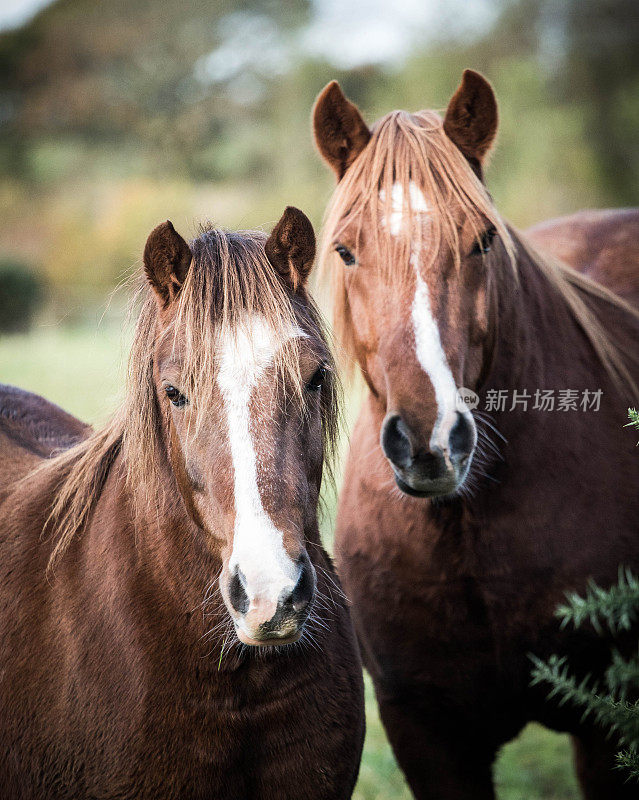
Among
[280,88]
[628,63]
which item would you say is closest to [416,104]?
[280,88]

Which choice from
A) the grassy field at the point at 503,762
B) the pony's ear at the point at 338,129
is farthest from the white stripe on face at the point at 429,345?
the grassy field at the point at 503,762

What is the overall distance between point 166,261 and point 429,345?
28.3 inches

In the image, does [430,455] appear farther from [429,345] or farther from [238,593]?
[238,593]

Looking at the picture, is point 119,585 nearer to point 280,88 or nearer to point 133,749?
point 133,749

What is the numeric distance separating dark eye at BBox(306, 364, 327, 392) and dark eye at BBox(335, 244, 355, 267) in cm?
62

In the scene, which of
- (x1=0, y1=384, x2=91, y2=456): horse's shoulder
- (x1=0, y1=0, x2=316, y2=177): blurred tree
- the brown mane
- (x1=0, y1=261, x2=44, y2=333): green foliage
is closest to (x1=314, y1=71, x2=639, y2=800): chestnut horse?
the brown mane

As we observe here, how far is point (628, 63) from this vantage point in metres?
25.1

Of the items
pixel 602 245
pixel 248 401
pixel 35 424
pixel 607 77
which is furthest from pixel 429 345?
pixel 607 77

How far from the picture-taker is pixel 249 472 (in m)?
1.47

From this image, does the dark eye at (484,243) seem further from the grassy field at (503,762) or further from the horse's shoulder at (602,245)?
the horse's shoulder at (602,245)

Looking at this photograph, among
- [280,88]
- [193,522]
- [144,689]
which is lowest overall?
[144,689]

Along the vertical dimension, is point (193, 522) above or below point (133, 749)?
above

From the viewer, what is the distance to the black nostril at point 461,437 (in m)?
1.85

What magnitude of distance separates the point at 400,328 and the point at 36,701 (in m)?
1.31
